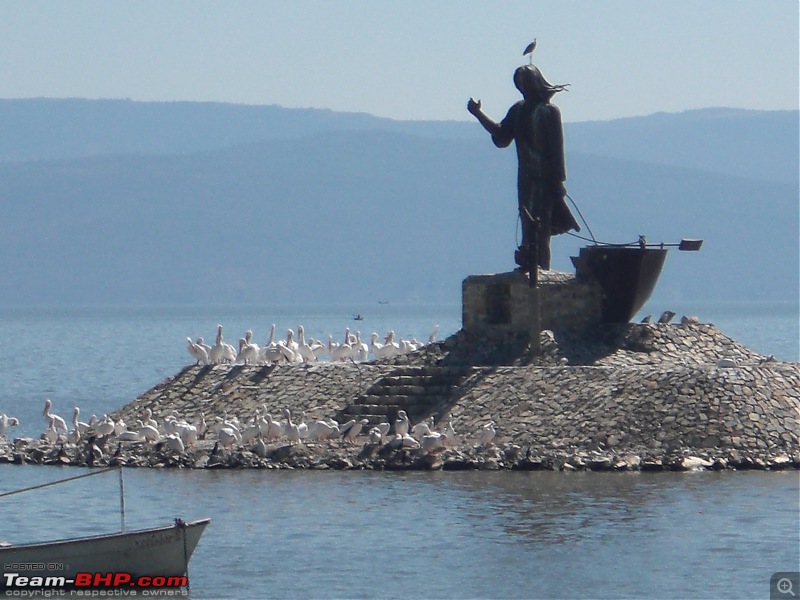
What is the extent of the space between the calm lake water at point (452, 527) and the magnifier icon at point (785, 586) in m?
0.20

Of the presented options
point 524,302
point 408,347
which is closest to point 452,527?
point 524,302

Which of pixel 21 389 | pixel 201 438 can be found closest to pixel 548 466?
pixel 201 438

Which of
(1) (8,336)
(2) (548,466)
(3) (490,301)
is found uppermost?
(3) (490,301)

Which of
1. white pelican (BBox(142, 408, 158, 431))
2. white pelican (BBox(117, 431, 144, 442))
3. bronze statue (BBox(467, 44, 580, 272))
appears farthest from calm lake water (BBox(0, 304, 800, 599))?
bronze statue (BBox(467, 44, 580, 272))

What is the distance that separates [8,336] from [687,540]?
95060mm

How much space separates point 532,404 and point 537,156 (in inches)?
215

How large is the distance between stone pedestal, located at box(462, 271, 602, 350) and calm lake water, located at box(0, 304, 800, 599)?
5.23 m

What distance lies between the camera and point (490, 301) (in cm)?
3250

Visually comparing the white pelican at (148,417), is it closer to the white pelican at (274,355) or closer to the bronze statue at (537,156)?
the white pelican at (274,355)

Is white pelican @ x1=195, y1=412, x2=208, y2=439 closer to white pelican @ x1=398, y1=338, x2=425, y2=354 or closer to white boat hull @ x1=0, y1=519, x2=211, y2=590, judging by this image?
white pelican @ x1=398, y1=338, x2=425, y2=354

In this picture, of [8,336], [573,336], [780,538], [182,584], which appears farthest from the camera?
[8,336]

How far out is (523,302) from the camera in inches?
1254

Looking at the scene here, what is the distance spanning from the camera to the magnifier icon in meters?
19.5

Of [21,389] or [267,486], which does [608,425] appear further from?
[21,389]
